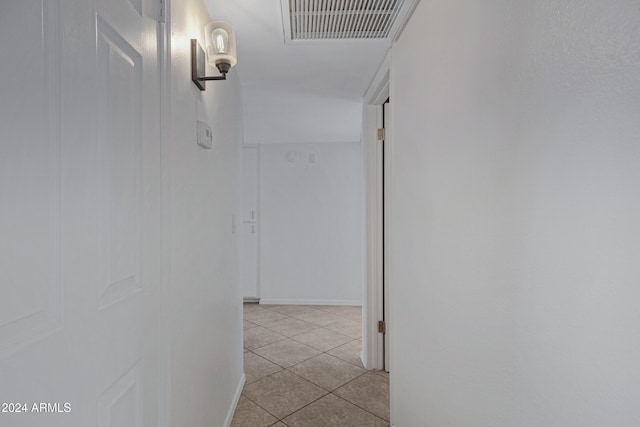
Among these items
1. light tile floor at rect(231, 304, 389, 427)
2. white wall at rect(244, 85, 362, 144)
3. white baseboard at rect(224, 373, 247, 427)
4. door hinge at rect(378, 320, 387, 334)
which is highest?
white wall at rect(244, 85, 362, 144)

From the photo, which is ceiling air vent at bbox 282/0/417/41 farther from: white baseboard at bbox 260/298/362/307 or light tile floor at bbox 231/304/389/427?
white baseboard at bbox 260/298/362/307

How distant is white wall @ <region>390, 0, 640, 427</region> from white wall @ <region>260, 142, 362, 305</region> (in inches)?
128

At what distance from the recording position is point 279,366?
2754mm

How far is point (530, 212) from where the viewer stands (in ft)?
2.40

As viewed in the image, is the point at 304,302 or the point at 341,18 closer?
the point at 341,18

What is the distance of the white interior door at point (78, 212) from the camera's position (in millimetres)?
533

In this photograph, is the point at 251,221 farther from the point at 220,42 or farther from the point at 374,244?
the point at 220,42

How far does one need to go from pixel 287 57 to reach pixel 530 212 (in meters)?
1.77

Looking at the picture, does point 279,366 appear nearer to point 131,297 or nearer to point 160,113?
point 131,297

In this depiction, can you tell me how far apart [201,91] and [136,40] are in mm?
568

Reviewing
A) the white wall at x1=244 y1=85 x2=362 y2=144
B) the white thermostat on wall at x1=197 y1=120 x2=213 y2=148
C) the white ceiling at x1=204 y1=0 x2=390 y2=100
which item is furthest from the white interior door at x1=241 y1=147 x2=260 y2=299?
the white thermostat on wall at x1=197 y1=120 x2=213 y2=148

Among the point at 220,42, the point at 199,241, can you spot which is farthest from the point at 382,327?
the point at 220,42

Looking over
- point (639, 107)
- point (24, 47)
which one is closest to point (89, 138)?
point (24, 47)

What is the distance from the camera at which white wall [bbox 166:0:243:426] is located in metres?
1.18
